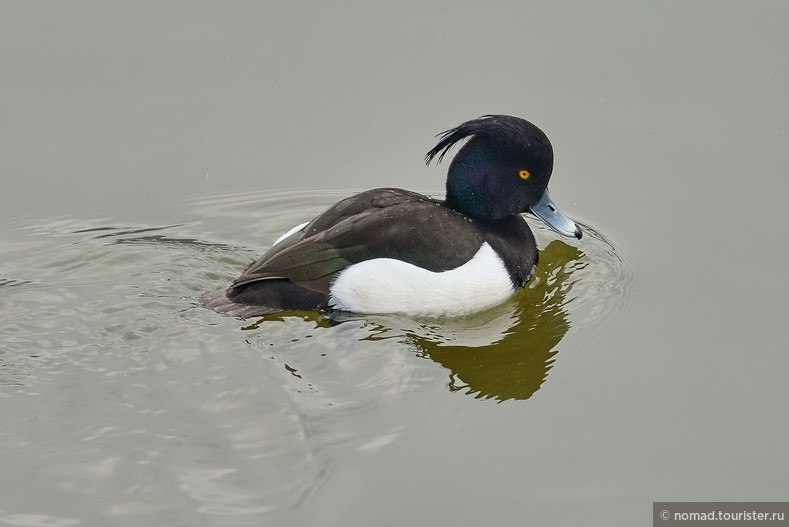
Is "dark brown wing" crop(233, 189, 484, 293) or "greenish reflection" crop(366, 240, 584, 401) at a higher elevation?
"dark brown wing" crop(233, 189, 484, 293)

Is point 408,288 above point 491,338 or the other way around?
above

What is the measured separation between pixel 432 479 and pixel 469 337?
171 centimetres

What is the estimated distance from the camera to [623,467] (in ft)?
20.7

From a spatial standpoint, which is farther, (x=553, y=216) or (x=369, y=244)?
(x=553, y=216)

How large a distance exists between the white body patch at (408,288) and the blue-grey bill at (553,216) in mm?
837

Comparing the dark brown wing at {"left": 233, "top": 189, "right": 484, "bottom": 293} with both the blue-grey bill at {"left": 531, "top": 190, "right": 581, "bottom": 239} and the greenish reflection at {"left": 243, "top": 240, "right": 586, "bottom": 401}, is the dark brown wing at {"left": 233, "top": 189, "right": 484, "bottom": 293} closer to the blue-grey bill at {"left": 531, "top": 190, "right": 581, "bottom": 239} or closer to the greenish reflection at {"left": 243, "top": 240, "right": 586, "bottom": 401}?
the greenish reflection at {"left": 243, "top": 240, "right": 586, "bottom": 401}

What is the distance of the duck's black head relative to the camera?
8.00 metres

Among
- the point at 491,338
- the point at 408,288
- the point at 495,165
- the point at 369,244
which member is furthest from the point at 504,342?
the point at 495,165

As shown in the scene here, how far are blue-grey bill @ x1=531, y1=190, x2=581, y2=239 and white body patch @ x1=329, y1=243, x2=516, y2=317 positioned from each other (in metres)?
0.84

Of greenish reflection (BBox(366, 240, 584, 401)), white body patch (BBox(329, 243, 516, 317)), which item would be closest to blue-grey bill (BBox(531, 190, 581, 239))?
greenish reflection (BBox(366, 240, 584, 401))

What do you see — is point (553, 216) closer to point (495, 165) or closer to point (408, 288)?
point (495, 165)

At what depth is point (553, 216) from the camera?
27.6 feet

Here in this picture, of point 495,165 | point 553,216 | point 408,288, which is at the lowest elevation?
point 408,288

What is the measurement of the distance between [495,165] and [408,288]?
120 centimetres
